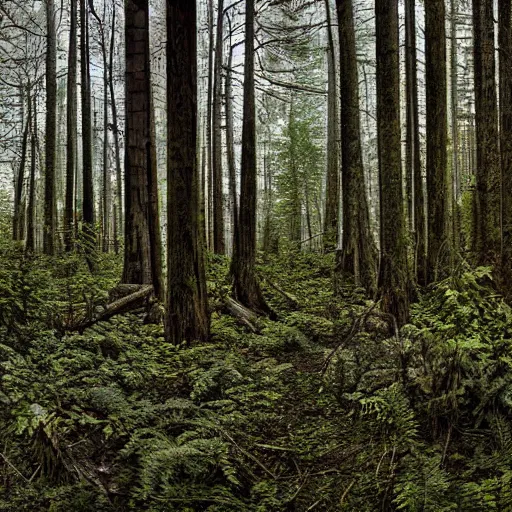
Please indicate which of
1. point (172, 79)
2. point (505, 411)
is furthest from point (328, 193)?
point (505, 411)

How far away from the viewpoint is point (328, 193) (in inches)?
575

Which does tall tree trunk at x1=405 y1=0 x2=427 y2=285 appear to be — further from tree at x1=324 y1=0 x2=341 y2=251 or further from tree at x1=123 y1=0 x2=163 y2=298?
tree at x1=123 y1=0 x2=163 y2=298

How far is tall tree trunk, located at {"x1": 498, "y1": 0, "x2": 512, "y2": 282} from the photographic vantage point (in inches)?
242

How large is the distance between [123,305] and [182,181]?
1.90 meters

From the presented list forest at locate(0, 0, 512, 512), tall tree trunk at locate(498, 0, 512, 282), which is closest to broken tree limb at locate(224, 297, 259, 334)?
forest at locate(0, 0, 512, 512)

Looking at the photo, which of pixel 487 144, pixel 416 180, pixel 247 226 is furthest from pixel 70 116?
pixel 487 144

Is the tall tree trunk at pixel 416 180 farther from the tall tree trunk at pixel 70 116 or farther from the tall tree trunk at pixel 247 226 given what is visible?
the tall tree trunk at pixel 70 116

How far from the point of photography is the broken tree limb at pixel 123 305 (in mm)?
5693

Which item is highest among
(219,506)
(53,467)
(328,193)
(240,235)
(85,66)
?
(85,66)

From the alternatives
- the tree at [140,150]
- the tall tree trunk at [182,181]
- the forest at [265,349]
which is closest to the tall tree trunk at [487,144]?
the forest at [265,349]

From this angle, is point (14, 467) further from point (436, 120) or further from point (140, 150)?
point (436, 120)

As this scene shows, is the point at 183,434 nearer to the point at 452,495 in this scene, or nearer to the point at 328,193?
the point at 452,495

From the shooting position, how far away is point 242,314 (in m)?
7.29

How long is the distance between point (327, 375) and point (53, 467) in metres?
2.77
